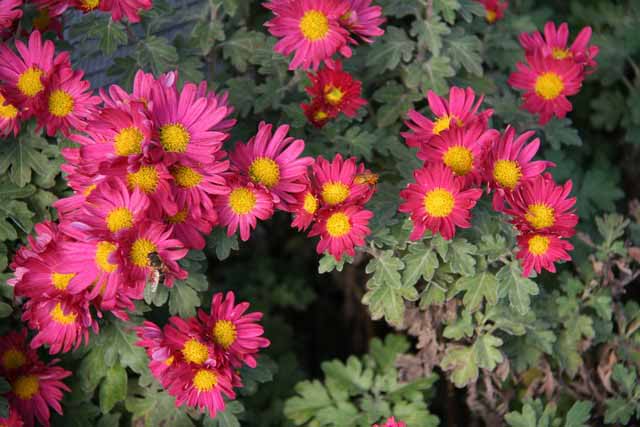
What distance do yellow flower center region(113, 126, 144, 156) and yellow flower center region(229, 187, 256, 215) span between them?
8.1 inches

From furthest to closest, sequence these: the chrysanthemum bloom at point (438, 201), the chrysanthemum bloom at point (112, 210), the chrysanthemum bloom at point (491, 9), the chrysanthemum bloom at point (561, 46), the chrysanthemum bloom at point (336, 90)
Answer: the chrysanthemum bloom at point (491, 9)
the chrysanthemum bloom at point (561, 46)
the chrysanthemum bloom at point (336, 90)
the chrysanthemum bloom at point (438, 201)
the chrysanthemum bloom at point (112, 210)

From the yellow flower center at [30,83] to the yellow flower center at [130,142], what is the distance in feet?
1.04

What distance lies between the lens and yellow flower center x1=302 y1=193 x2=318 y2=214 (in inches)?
51.7

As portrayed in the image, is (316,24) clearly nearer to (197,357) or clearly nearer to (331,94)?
(331,94)

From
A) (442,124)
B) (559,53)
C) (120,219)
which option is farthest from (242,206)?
(559,53)

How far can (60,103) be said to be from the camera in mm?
1405

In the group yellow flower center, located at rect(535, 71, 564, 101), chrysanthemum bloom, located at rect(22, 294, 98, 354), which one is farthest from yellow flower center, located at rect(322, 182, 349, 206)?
yellow flower center, located at rect(535, 71, 564, 101)

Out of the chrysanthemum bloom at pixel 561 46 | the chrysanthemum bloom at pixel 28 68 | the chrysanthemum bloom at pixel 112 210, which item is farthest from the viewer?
the chrysanthemum bloom at pixel 561 46

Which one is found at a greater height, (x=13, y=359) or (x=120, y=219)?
(x=120, y=219)

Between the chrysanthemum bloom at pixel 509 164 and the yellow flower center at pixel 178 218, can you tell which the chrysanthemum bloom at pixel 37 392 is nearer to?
the yellow flower center at pixel 178 218

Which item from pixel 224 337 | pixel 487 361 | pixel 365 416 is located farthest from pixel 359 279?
pixel 224 337

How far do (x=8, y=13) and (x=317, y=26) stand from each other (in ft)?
1.98

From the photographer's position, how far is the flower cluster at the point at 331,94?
1.53 metres

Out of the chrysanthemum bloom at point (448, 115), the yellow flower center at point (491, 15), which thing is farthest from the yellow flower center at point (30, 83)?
the yellow flower center at point (491, 15)
